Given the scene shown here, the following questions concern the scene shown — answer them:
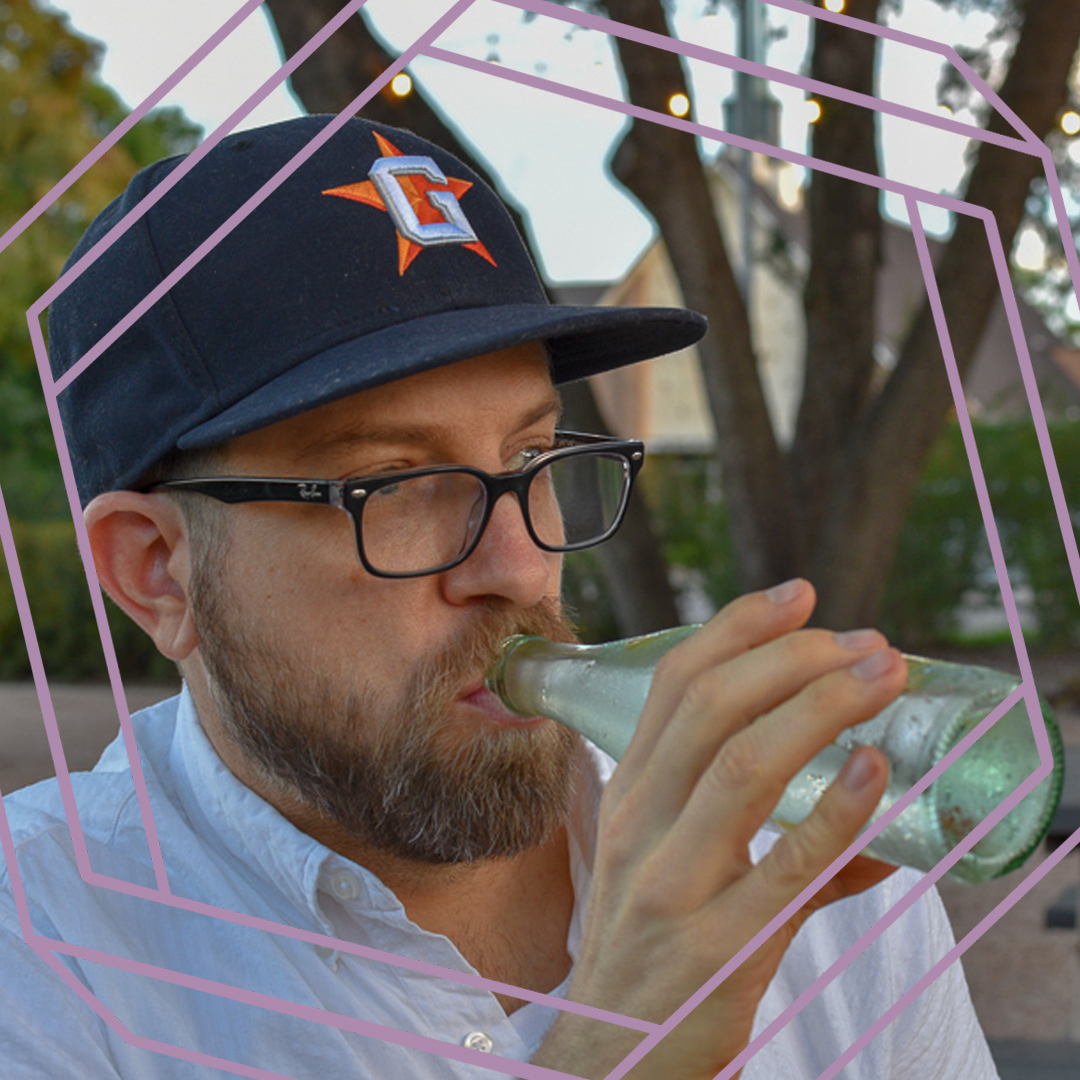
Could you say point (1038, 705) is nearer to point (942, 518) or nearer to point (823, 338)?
point (823, 338)

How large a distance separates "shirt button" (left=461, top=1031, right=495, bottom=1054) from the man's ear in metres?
0.54

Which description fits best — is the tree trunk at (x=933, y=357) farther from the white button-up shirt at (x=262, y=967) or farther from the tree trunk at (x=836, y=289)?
the white button-up shirt at (x=262, y=967)

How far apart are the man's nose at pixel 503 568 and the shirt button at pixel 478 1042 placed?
45 cm

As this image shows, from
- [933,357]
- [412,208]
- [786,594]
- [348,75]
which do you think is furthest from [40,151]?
[786,594]

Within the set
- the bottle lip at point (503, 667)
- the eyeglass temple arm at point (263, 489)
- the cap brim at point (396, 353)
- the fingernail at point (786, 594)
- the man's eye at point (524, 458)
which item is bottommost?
the bottle lip at point (503, 667)

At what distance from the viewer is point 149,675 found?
861 cm

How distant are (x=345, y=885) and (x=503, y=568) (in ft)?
1.31

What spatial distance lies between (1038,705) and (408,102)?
3.10m

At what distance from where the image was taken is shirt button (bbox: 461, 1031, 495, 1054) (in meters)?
1.30

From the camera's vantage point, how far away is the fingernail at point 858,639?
74cm

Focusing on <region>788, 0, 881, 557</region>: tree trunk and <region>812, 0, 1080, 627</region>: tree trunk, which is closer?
<region>812, 0, 1080, 627</region>: tree trunk

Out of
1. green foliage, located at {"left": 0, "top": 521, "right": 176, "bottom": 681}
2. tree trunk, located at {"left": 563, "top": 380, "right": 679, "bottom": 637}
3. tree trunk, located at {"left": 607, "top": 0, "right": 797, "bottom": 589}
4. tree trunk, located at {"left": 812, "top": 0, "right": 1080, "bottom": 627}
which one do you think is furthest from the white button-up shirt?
green foliage, located at {"left": 0, "top": 521, "right": 176, "bottom": 681}
